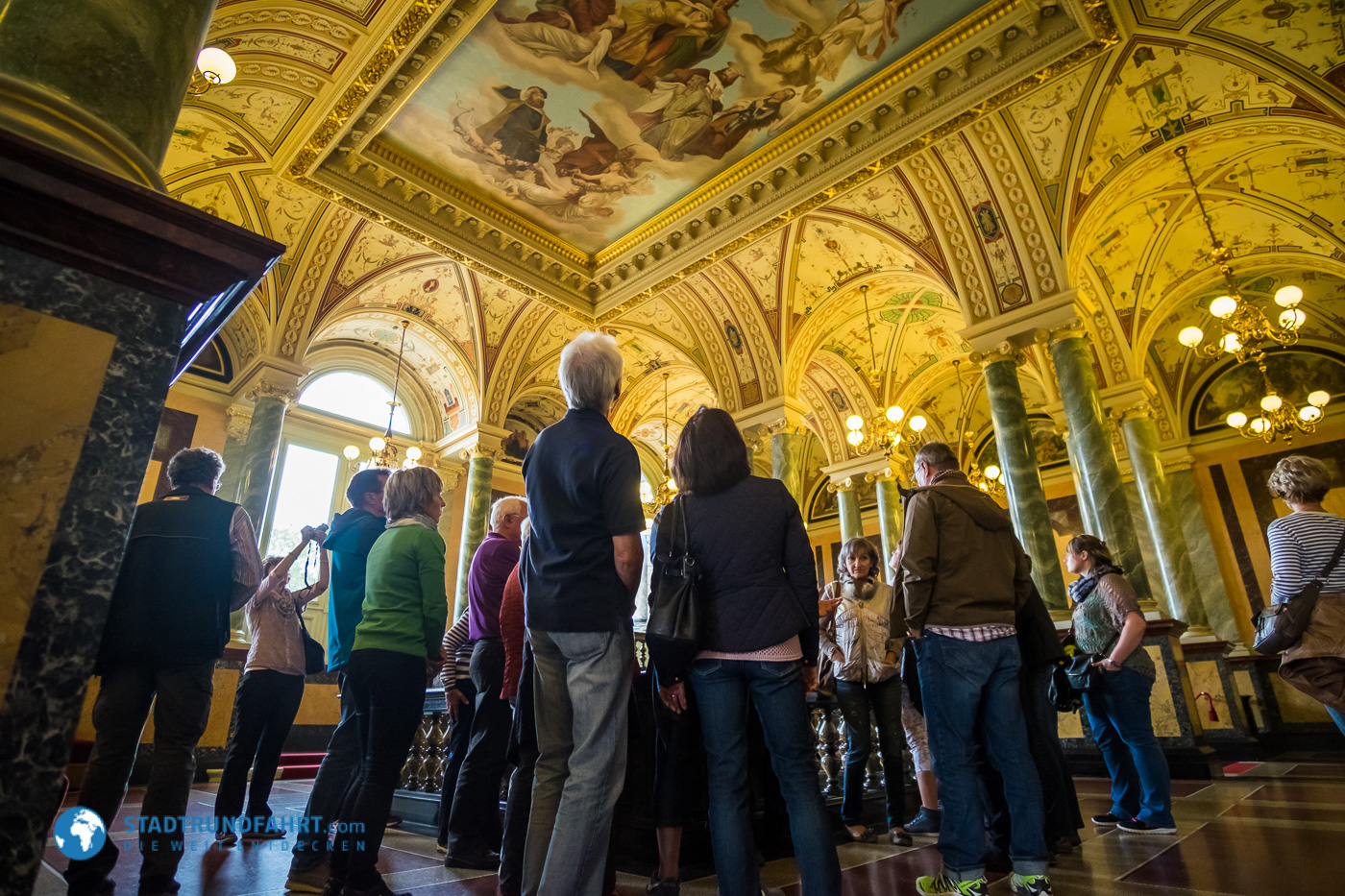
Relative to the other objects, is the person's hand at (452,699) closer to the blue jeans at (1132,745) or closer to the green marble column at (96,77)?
the green marble column at (96,77)

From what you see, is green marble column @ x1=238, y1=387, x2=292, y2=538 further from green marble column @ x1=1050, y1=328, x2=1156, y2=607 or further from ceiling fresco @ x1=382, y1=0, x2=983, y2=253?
green marble column @ x1=1050, y1=328, x2=1156, y2=607

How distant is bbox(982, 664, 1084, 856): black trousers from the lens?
2.61 meters

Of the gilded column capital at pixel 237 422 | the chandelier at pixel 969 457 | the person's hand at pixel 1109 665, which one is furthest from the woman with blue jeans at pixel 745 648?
the chandelier at pixel 969 457

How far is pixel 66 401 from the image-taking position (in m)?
1.34

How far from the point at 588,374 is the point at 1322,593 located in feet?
8.57

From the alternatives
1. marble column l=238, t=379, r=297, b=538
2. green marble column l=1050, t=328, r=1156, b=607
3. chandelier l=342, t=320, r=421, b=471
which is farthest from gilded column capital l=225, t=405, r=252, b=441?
green marble column l=1050, t=328, r=1156, b=607

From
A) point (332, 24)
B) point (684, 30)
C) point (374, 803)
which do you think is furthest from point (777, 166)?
point (374, 803)

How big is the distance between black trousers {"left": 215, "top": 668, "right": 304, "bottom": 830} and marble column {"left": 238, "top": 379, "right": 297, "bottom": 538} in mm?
6295

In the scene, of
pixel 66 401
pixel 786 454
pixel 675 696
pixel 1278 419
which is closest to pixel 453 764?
pixel 675 696

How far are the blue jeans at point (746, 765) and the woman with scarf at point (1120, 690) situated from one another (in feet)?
7.03

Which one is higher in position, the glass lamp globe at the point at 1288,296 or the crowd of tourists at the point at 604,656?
the glass lamp globe at the point at 1288,296

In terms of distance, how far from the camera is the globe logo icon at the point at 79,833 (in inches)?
67.6

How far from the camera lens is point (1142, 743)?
10.5 ft

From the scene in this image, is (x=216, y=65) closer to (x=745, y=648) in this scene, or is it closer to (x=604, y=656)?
(x=604, y=656)
